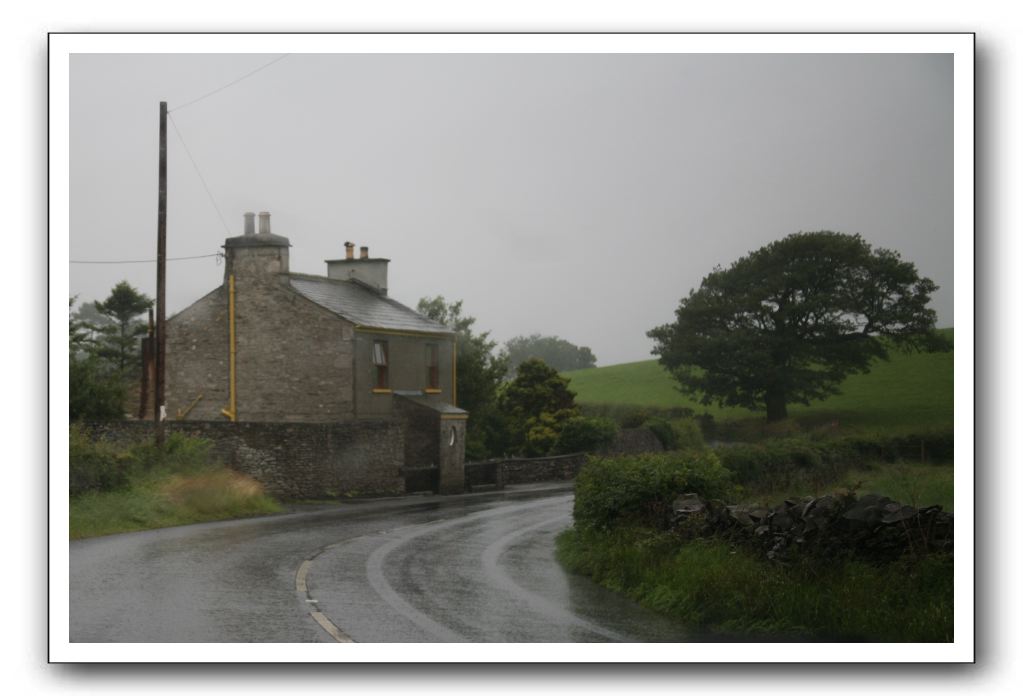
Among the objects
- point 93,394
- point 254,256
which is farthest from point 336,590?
point 254,256

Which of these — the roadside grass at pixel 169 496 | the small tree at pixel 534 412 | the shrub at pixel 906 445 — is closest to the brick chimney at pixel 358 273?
the small tree at pixel 534 412

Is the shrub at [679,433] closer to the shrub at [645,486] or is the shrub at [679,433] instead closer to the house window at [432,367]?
the shrub at [645,486]

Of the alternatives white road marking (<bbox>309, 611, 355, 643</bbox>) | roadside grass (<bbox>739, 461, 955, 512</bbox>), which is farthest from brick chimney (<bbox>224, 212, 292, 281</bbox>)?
white road marking (<bbox>309, 611, 355, 643</bbox>)

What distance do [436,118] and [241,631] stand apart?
6.26 metres

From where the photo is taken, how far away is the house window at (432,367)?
36469 mm

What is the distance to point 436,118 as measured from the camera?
1277cm

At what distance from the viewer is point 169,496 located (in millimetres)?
21594

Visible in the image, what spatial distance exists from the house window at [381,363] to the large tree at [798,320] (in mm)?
18082

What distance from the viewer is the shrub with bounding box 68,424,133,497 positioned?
20484mm

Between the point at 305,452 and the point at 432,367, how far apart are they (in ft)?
30.0

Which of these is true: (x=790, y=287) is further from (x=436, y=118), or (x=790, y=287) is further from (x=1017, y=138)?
(x=436, y=118)

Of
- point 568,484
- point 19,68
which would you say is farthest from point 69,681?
point 568,484

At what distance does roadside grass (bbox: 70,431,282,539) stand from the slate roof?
884 cm

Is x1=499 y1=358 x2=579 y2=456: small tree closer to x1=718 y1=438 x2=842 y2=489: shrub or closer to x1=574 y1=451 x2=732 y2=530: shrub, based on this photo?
x1=718 y1=438 x2=842 y2=489: shrub
